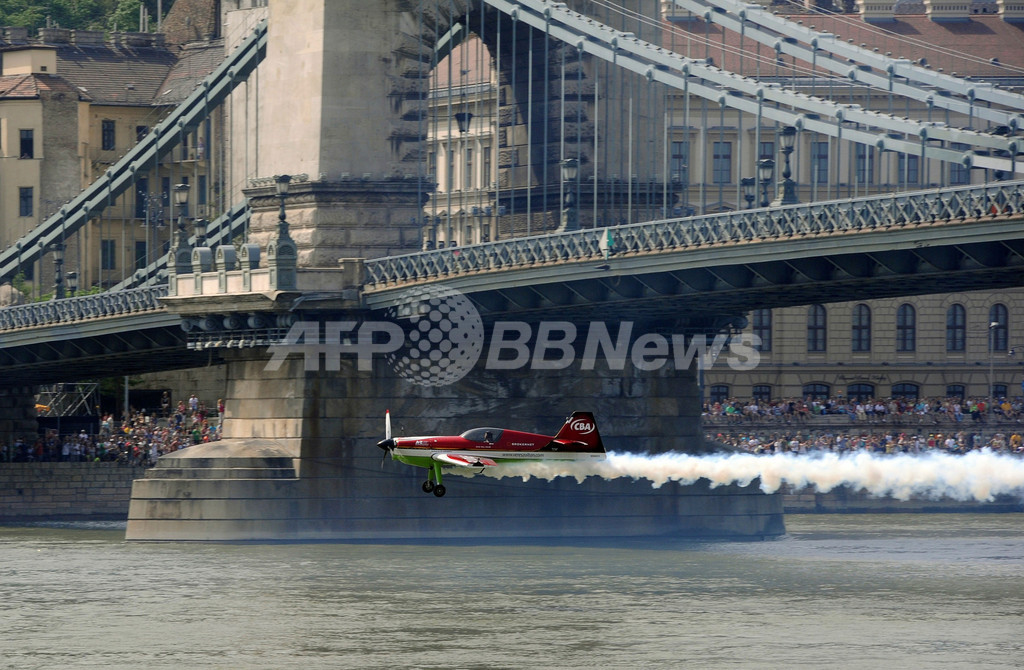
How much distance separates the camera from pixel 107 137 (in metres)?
112

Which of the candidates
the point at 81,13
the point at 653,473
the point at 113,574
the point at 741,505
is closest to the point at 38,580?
the point at 113,574

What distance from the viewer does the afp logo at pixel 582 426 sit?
194 feet

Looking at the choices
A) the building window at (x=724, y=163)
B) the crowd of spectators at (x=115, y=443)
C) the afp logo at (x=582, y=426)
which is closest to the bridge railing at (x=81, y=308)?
the crowd of spectators at (x=115, y=443)

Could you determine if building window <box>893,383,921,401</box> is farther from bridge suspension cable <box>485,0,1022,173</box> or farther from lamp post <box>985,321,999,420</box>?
bridge suspension cable <box>485,0,1022,173</box>

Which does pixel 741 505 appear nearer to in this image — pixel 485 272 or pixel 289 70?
pixel 485 272

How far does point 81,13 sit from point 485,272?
7769 cm

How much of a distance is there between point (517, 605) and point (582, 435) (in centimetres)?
521

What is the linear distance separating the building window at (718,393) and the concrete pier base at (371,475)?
1057 inches

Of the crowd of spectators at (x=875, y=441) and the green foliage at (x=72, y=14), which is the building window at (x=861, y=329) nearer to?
the crowd of spectators at (x=875, y=441)

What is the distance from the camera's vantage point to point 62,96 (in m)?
110

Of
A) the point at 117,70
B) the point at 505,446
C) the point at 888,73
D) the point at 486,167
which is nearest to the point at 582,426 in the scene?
the point at 505,446

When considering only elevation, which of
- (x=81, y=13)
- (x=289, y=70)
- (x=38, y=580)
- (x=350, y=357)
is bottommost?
(x=38, y=580)

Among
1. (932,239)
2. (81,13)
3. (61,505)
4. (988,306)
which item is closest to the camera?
(932,239)

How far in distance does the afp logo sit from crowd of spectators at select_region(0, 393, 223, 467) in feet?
96.0
